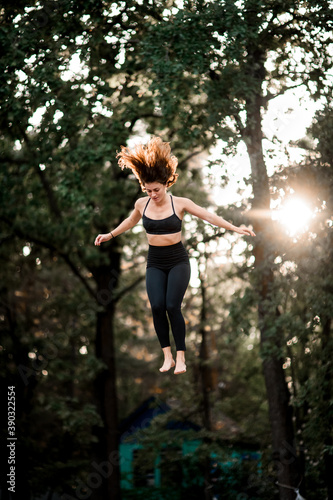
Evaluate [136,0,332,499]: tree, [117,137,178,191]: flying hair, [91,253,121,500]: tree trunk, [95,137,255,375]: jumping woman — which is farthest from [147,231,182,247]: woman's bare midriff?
[91,253,121,500]: tree trunk

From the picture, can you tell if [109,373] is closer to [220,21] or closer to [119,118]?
[119,118]

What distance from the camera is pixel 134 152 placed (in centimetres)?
496

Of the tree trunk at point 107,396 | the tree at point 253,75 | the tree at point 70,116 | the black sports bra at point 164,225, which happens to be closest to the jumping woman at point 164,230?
the black sports bra at point 164,225

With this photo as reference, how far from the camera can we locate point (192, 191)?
15.9 meters

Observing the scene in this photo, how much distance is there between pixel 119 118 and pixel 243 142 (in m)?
3.29

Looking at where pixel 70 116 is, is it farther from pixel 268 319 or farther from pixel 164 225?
pixel 164 225

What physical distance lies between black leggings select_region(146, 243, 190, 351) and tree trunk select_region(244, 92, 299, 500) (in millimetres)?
5067

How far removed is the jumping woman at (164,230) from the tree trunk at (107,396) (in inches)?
400

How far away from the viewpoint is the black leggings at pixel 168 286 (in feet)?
16.4

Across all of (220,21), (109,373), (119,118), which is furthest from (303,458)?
(220,21)

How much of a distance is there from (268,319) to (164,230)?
5.80 metres

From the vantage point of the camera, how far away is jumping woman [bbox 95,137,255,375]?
4922mm

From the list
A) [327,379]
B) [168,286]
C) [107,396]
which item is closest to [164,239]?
[168,286]

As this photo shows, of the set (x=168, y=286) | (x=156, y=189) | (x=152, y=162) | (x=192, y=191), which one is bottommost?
(x=168, y=286)
